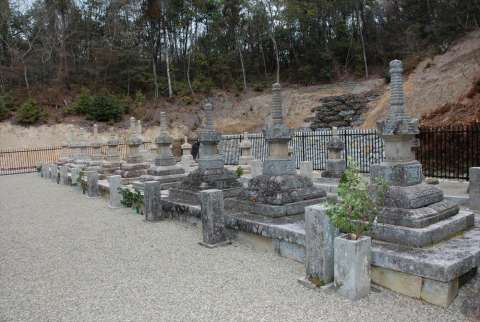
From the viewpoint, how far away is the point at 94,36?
137 feet

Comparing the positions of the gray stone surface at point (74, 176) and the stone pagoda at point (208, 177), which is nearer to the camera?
the stone pagoda at point (208, 177)

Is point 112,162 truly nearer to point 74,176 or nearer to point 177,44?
point 74,176

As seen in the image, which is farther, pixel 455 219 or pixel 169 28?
pixel 169 28

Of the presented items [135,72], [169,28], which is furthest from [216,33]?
[135,72]

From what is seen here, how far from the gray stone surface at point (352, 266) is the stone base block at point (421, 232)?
584 mm

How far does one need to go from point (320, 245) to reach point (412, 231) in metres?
1.07

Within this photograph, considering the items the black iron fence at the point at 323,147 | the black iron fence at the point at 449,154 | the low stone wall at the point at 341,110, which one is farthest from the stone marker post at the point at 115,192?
the low stone wall at the point at 341,110

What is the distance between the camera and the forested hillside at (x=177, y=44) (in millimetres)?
37625

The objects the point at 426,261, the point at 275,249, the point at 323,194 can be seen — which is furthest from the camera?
the point at 323,194

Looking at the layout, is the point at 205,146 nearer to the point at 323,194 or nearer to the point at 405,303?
the point at 323,194

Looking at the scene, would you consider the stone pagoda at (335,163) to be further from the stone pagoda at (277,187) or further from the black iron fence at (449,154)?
the stone pagoda at (277,187)

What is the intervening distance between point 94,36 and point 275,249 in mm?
41968

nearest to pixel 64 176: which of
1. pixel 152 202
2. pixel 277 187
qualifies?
pixel 152 202

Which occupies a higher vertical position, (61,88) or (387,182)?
(61,88)
